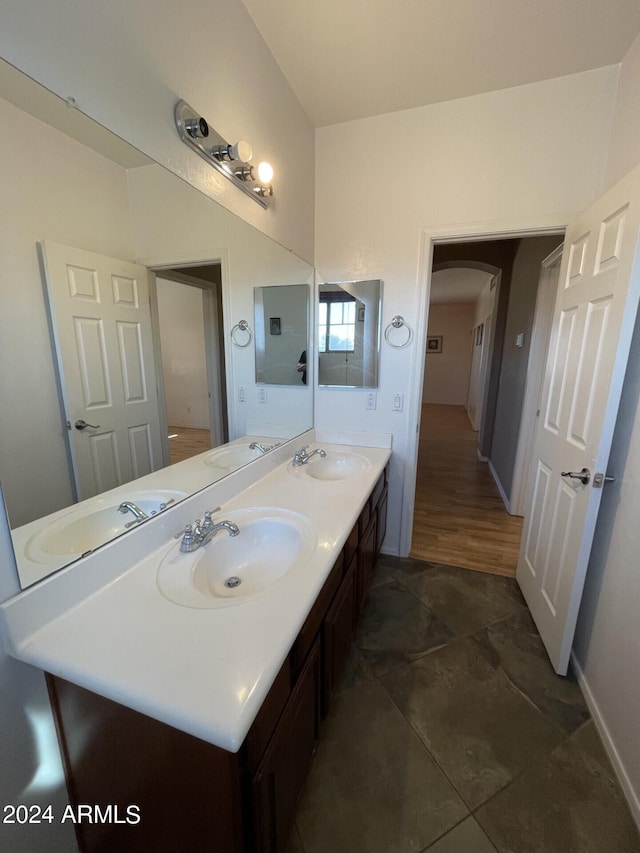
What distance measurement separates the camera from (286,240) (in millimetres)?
1869

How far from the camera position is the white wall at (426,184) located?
166cm

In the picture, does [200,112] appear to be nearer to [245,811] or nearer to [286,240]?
[286,240]

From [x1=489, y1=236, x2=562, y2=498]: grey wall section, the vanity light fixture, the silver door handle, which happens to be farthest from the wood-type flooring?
[x1=489, y1=236, x2=562, y2=498]: grey wall section

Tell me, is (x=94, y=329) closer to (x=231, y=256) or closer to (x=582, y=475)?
(x=231, y=256)

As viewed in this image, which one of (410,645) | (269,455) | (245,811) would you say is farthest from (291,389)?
(245,811)

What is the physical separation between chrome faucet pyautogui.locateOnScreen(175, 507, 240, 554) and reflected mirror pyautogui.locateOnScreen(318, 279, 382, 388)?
1.34 m

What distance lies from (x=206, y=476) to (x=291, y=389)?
908mm

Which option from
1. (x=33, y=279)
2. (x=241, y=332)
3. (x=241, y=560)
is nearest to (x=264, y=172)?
(x=241, y=332)

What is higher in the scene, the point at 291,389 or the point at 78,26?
the point at 78,26

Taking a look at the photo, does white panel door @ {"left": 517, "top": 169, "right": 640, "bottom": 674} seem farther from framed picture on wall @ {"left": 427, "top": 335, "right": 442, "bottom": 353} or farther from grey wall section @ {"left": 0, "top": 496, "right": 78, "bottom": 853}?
framed picture on wall @ {"left": 427, "top": 335, "right": 442, "bottom": 353}

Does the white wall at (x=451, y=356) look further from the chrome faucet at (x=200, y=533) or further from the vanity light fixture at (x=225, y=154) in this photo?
the chrome faucet at (x=200, y=533)

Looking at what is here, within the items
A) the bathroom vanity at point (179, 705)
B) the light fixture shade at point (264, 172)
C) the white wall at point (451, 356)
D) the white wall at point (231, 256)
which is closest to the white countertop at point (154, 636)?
the bathroom vanity at point (179, 705)

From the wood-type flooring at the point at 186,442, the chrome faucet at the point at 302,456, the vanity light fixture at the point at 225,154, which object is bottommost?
the chrome faucet at the point at 302,456

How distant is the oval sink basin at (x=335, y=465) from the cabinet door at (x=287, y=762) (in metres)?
1.03
